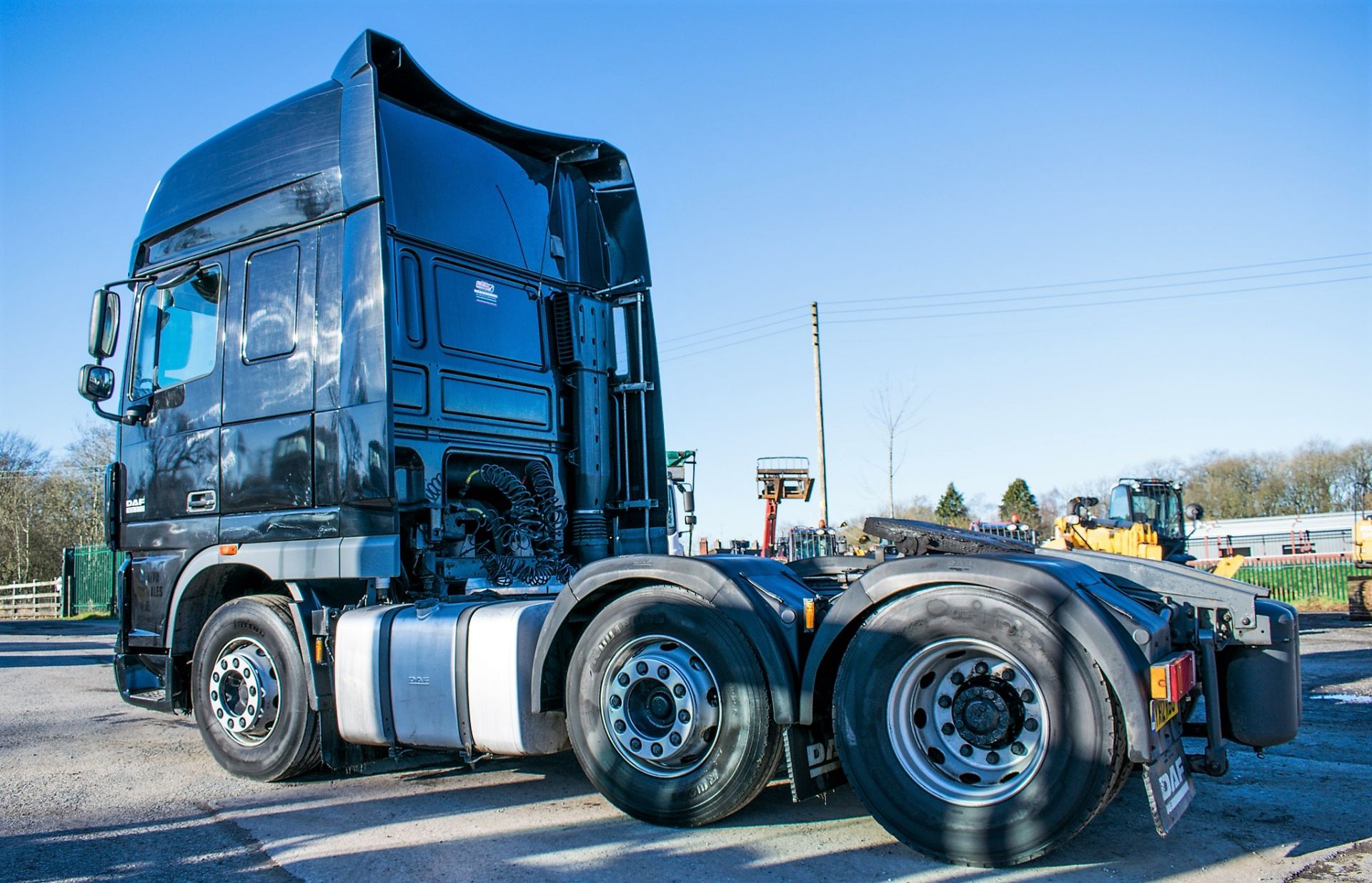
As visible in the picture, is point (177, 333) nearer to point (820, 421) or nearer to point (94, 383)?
point (94, 383)

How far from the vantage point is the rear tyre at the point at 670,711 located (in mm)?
4121

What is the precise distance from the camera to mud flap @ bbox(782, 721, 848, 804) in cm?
405

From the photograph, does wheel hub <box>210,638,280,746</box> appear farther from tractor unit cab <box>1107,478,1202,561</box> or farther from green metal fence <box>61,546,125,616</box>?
green metal fence <box>61,546,125,616</box>


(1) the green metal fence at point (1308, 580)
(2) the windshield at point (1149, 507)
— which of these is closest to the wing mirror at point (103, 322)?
(2) the windshield at point (1149, 507)

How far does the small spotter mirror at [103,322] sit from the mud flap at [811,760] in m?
5.41

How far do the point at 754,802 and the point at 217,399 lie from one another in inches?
165

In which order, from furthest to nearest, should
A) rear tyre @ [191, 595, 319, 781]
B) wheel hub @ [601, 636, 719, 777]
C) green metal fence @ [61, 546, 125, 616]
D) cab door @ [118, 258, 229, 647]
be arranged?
green metal fence @ [61, 546, 125, 616], cab door @ [118, 258, 229, 647], rear tyre @ [191, 595, 319, 781], wheel hub @ [601, 636, 719, 777]

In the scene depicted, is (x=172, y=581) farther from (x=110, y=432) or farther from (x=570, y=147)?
(x=110, y=432)

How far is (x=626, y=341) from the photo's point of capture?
24.0 ft

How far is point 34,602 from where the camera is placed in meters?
31.3

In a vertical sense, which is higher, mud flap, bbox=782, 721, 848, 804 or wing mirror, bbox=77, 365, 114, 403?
wing mirror, bbox=77, 365, 114, 403

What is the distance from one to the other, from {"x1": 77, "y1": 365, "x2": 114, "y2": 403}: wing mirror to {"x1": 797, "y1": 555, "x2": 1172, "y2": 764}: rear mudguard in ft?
17.4

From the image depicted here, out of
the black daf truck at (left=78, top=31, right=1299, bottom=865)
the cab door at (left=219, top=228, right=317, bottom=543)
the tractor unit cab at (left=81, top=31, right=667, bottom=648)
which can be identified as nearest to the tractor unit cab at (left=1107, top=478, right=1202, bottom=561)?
the tractor unit cab at (left=81, top=31, right=667, bottom=648)

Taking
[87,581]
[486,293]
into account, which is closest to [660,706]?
[486,293]
